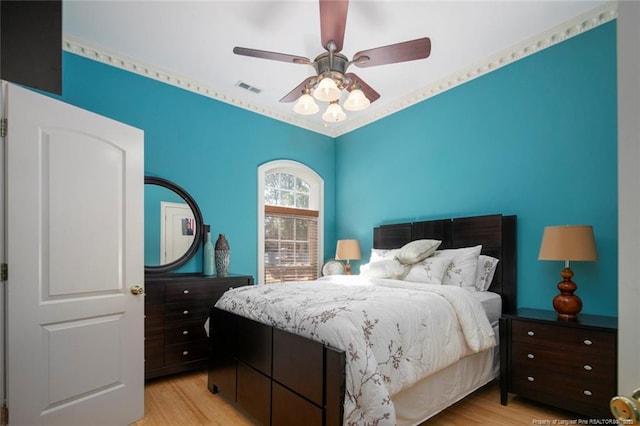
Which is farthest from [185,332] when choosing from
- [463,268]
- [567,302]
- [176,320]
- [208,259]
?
[567,302]

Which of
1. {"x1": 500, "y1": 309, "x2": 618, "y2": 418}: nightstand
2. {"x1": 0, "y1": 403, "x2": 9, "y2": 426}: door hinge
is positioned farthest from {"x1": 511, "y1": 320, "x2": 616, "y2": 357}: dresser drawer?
{"x1": 0, "y1": 403, "x2": 9, "y2": 426}: door hinge

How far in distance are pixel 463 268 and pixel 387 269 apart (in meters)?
0.68

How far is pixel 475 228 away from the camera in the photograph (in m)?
3.19

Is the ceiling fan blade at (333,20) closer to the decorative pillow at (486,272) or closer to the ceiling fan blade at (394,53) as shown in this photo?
the ceiling fan blade at (394,53)

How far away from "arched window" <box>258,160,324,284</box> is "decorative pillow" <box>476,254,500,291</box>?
7.51 ft

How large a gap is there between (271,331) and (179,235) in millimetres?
1901

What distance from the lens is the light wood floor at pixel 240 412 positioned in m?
2.21

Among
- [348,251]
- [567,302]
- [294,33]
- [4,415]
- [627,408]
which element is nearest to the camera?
[627,408]

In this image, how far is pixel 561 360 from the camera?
2191 millimetres

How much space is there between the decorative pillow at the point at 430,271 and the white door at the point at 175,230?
2.29 metres

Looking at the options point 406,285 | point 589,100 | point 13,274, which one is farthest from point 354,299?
point 589,100

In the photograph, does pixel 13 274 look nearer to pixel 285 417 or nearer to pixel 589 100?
pixel 285 417

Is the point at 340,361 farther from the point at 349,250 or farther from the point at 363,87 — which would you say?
the point at 349,250

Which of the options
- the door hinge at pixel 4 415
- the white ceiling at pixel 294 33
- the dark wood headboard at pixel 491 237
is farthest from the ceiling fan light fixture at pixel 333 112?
the door hinge at pixel 4 415
